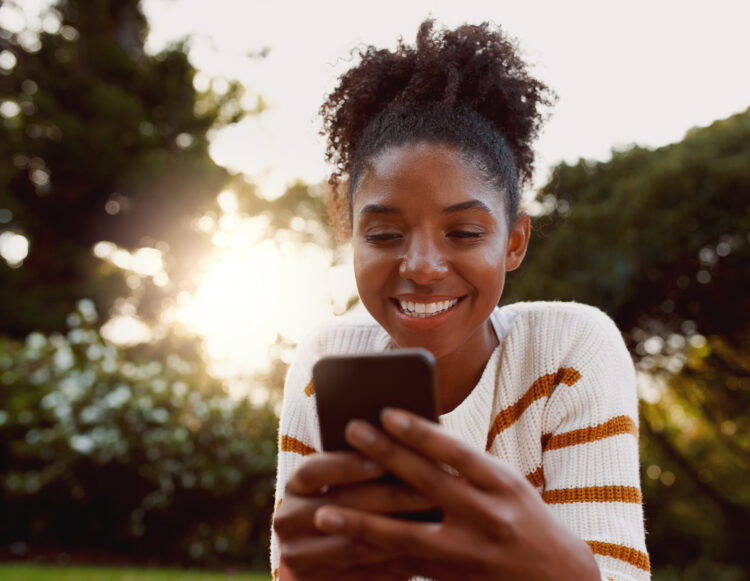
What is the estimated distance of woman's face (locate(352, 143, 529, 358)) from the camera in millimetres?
1763

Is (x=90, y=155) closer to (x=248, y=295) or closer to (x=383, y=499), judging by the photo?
(x=248, y=295)

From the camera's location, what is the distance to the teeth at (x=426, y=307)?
1.84m

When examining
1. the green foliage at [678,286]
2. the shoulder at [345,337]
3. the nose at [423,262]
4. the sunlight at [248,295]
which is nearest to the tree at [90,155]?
the sunlight at [248,295]

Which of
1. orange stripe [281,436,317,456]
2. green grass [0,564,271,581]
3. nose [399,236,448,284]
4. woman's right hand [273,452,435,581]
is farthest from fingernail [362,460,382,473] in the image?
green grass [0,564,271,581]

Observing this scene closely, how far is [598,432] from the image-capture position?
1.81 m

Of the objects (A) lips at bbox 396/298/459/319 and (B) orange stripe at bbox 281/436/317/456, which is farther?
(B) orange stripe at bbox 281/436/317/456

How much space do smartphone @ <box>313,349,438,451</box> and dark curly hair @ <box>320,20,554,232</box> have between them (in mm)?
808

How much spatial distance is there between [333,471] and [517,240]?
1234 mm

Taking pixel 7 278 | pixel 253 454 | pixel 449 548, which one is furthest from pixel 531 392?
pixel 7 278

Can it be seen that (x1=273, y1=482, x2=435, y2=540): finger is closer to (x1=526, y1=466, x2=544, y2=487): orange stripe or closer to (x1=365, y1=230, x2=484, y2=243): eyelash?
(x1=365, y1=230, x2=484, y2=243): eyelash

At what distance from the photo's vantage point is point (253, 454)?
25.4 ft

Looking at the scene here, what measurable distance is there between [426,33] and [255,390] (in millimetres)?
7216

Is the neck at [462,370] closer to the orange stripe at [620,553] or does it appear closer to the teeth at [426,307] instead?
the teeth at [426,307]

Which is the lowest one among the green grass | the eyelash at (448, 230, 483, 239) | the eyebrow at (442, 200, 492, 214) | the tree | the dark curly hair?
the green grass
